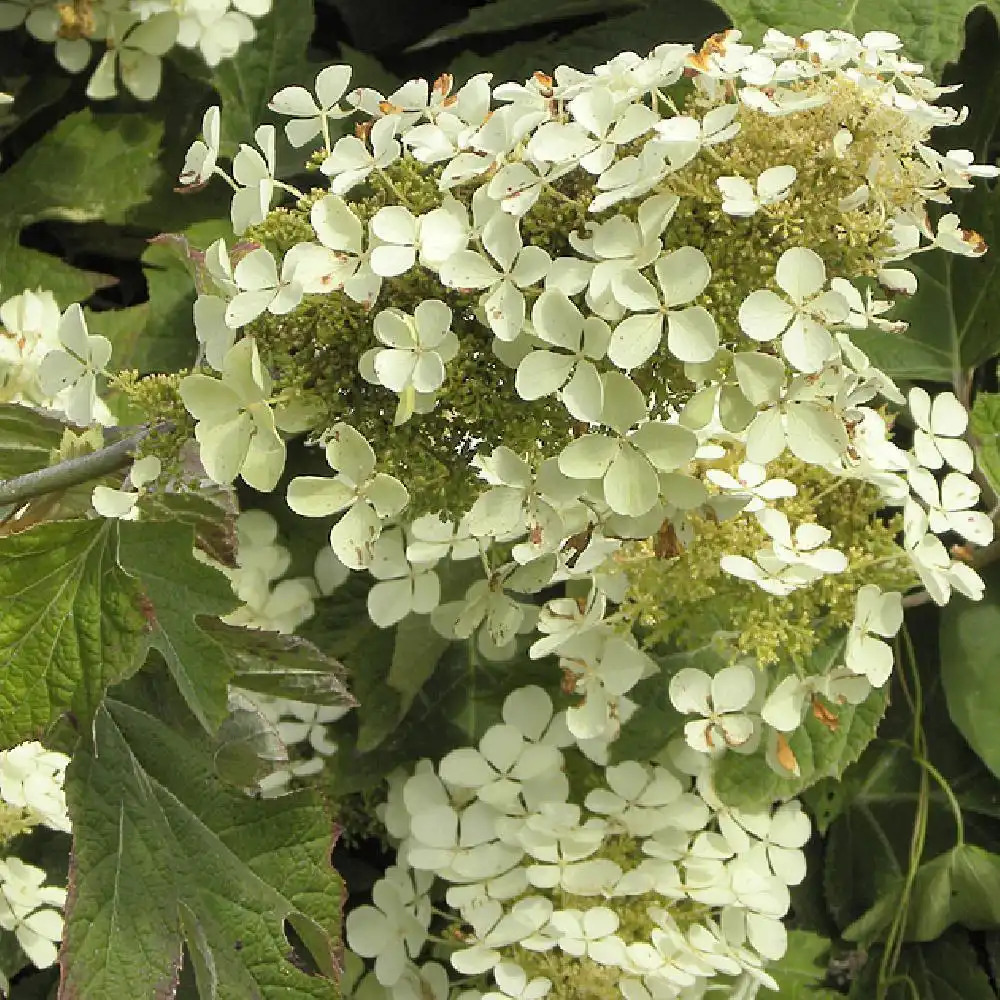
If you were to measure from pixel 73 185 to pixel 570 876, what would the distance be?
0.76 metres

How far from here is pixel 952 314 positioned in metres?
1.05

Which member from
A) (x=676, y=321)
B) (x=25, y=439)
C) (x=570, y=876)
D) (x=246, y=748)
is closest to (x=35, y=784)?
(x=246, y=748)

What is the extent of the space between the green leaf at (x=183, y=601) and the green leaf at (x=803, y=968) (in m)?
0.55

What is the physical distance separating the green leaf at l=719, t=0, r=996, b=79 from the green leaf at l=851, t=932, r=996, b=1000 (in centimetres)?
69

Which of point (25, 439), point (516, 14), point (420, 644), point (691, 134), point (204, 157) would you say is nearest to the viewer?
point (691, 134)

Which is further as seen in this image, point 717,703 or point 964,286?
point 964,286

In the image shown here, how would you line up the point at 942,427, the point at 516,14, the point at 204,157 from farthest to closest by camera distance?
the point at 516,14 < the point at 942,427 < the point at 204,157

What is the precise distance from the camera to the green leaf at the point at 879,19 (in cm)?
90

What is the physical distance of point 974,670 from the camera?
956 mm

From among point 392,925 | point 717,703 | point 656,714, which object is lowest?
point 392,925

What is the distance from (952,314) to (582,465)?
0.64m

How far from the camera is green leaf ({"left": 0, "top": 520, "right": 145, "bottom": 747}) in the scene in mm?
672

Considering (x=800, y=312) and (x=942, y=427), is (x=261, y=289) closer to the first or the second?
(x=800, y=312)

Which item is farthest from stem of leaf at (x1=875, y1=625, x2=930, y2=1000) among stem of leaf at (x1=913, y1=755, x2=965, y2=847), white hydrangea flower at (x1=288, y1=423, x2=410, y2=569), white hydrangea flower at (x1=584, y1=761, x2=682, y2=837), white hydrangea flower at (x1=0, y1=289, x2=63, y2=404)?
white hydrangea flower at (x1=0, y1=289, x2=63, y2=404)
